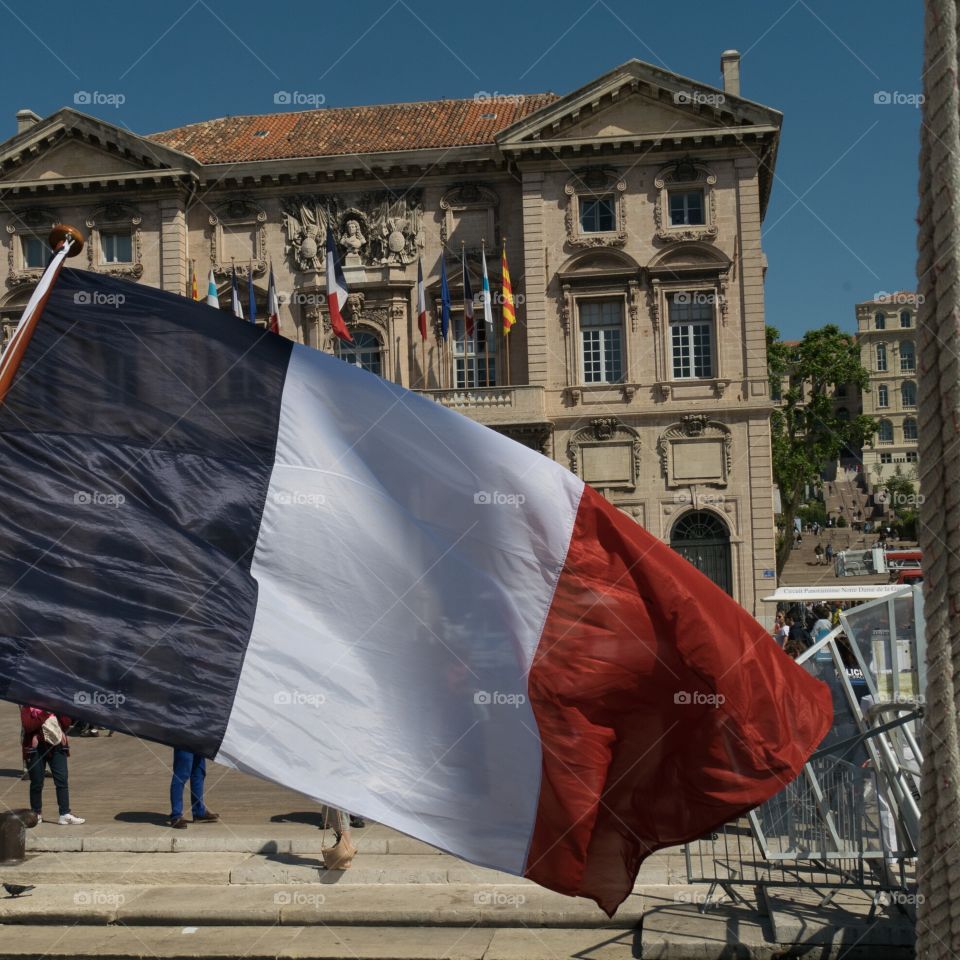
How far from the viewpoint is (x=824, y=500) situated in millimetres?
118250

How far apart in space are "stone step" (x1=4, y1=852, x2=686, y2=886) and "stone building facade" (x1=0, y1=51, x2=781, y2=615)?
2366cm

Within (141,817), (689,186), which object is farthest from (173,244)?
(141,817)

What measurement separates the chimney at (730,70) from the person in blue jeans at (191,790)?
95.4 ft

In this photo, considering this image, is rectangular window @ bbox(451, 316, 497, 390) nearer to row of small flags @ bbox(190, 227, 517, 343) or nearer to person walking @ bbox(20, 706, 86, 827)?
row of small flags @ bbox(190, 227, 517, 343)

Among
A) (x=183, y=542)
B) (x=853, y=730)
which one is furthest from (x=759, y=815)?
(x=183, y=542)

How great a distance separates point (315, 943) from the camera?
870 centimetres

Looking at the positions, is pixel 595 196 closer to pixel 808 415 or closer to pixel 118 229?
pixel 118 229

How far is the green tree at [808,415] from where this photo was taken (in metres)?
57.1

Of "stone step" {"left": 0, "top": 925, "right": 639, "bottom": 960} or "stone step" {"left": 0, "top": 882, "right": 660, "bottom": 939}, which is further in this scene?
"stone step" {"left": 0, "top": 882, "right": 660, "bottom": 939}

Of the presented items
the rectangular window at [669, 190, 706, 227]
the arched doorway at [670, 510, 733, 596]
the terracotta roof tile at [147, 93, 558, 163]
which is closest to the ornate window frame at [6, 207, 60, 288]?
the terracotta roof tile at [147, 93, 558, 163]

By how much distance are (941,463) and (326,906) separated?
25.6 feet

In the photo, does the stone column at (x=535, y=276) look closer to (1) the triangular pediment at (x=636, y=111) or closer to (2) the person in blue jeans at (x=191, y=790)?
(1) the triangular pediment at (x=636, y=111)

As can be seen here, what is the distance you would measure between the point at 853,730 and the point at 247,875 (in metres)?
4.90

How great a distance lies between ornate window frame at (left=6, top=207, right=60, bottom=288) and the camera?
37.3 meters
